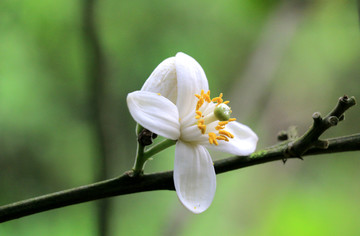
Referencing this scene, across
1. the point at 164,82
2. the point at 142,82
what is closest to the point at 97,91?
the point at 142,82

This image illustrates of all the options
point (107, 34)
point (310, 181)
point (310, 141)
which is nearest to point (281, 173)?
point (310, 181)

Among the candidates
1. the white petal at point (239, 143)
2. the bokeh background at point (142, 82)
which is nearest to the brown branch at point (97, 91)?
the bokeh background at point (142, 82)

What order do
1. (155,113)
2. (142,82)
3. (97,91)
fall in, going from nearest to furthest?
(155,113) < (97,91) < (142,82)

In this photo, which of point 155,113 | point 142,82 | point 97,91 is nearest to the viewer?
point 155,113

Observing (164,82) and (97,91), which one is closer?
(164,82)

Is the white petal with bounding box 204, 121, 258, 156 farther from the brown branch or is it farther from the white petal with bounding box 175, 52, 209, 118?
the brown branch

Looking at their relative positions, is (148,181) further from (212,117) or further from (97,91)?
(97,91)

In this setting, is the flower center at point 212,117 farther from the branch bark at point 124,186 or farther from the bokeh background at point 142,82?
the bokeh background at point 142,82
